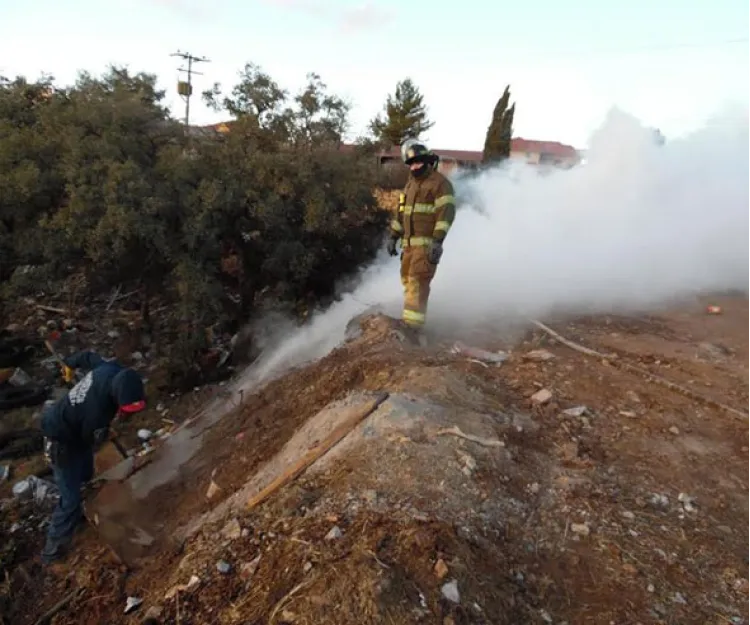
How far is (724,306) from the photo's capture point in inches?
305

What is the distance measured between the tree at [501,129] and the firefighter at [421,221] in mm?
20254

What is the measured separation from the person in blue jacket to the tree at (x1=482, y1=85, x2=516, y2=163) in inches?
897

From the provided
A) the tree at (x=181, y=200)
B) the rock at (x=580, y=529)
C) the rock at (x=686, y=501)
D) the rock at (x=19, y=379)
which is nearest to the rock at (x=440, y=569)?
the rock at (x=580, y=529)

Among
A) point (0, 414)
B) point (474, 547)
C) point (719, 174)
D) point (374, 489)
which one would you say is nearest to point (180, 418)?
point (0, 414)

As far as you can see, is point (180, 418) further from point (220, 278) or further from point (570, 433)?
point (570, 433)

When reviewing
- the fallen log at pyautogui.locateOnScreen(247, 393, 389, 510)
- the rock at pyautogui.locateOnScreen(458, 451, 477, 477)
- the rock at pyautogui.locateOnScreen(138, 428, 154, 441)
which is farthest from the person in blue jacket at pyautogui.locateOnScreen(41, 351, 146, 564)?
the rock at pyautogui.locateOnScreen(138, 428, 154, 441)

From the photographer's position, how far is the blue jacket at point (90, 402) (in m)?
3.69

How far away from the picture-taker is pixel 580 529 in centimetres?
292

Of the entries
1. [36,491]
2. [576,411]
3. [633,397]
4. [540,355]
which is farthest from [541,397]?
[36,491]

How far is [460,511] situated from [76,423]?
9.05 ft

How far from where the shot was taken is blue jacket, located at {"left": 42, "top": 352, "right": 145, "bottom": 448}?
12.1 ft

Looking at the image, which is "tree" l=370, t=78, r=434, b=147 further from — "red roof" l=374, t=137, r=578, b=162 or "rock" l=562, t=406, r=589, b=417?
"rock" l=562, t=406, r=589, b=417

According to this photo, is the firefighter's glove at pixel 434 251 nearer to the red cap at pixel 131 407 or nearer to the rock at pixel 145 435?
the red cap at pixel 131 407

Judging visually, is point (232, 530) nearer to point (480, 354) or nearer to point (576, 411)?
point (576, 411)
